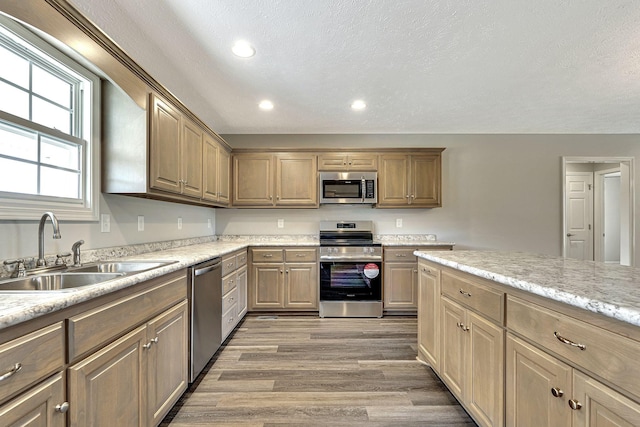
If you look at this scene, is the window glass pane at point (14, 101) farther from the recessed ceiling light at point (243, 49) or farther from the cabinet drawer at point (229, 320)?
the cabinet drawer at point (229, 320)

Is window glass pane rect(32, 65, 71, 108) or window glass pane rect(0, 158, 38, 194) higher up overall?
window glass pane rect(32, 65, 71, 108)

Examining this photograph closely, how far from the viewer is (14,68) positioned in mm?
1463

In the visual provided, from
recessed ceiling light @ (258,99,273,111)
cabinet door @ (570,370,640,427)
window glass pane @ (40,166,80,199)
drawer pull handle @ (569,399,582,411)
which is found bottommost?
drawer pull handle @ (569,399,582,411)

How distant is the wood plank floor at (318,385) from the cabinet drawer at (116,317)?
791mm

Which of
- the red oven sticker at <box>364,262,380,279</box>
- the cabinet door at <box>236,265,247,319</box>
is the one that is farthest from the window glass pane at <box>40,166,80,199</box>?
the red oven sticker at <box>364,262,380,279</box>

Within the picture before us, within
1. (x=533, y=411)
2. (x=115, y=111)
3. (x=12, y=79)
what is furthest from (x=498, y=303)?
(x=12, y=79)

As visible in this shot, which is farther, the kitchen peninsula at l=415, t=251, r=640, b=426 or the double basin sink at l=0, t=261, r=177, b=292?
the double basin sink at l=0, t=261, r=177, b=292

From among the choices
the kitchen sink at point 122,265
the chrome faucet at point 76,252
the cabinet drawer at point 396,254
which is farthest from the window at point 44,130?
the cabinet drawer at point 396,254

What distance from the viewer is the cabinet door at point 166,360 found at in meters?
1.41

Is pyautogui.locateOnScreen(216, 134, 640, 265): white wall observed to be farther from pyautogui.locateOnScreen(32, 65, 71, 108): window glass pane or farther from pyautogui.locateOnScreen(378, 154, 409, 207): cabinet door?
pyautogui.locateOnScreen(32, 65, 71, 108): window glass pane

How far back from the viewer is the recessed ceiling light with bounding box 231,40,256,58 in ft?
6.55

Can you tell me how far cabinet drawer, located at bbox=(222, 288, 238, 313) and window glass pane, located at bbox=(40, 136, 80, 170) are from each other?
5.03 feet

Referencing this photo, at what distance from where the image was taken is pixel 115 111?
1904 millimetres

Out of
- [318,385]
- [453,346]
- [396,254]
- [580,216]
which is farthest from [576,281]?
[580,216]
